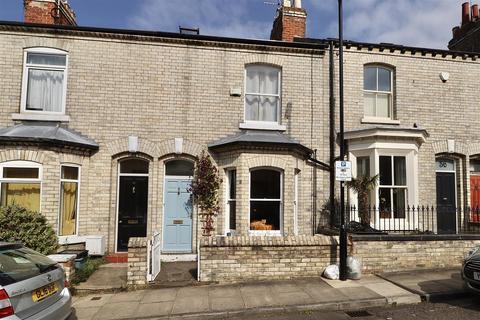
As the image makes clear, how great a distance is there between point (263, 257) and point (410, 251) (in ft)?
12.3

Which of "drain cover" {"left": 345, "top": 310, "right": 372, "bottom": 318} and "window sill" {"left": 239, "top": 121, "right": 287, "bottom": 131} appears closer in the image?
"drain cover" {"left": 345, "top": 310, "right": 372, "bottom": 318}

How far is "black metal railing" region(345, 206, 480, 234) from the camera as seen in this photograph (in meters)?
10.3

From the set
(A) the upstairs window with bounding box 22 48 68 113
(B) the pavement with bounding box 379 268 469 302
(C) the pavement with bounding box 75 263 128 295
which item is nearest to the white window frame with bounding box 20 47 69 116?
(A) the upstairs window with bounding box 22 48 68 113

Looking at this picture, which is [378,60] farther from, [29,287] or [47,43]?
[29,287]

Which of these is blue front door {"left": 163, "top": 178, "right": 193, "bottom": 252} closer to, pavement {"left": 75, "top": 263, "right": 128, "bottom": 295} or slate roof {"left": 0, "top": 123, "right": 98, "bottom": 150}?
pavement {"left": 75, "top": 263, "right": 128, "bottom": 295}

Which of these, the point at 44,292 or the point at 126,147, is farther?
the point at 126,147

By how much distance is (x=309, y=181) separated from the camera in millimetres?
11289

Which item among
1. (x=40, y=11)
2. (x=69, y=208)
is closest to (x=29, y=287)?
(x=69, y=208)

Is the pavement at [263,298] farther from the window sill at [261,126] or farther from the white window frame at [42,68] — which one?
the white window frame at [42,68]

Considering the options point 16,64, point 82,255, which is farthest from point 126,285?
point 16,64

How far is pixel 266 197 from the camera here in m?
10.6

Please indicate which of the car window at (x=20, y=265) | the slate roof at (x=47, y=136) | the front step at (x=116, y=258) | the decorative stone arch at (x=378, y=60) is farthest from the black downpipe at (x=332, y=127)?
the car window at (x=20, y=265)

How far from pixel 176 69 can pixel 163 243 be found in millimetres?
5167

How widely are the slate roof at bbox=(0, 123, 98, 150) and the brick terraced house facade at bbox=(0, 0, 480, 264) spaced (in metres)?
0.05
